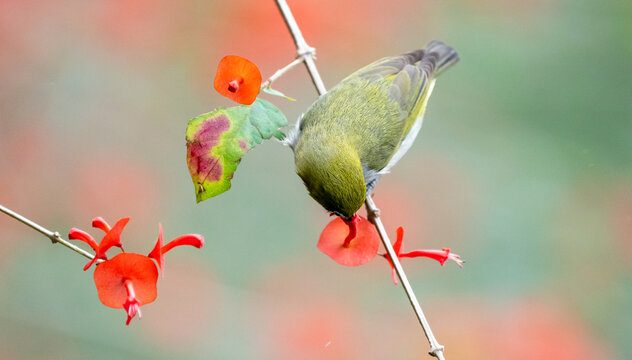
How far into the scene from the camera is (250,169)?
596 centimetres

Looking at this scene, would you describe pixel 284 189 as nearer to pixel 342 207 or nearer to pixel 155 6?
pixel 155 6

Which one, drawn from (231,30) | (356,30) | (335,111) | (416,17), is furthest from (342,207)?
(416,17)

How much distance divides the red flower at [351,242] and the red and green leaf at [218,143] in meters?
0.50

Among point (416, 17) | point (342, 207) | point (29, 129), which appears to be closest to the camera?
point (342, 207)

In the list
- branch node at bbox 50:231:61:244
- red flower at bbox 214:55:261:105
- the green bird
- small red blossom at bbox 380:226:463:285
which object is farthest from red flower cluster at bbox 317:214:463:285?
branch node at bbox 50:231:61:244

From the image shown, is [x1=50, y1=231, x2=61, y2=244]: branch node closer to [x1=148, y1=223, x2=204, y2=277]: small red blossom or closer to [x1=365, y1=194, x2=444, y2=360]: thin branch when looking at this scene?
[x1=148, y1=223, x2=204, y2=277]: small red blossom

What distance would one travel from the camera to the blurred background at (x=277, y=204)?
5480 mm

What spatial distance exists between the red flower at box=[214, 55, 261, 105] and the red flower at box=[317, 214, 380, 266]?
0.60 m

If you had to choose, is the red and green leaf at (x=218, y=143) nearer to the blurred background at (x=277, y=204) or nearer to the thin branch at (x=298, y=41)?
the thin branch at (x=298, y=41)

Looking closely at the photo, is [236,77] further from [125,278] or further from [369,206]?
[369,206]

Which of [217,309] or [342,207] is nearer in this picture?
[342,207]

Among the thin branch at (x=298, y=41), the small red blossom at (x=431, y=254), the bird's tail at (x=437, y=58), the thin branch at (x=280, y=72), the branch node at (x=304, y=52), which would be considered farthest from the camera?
the bird's tail at (x=437, y=58)

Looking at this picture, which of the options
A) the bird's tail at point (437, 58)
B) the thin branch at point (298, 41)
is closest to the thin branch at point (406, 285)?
the thin branch at point (298, 41)

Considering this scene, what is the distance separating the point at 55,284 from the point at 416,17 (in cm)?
462
